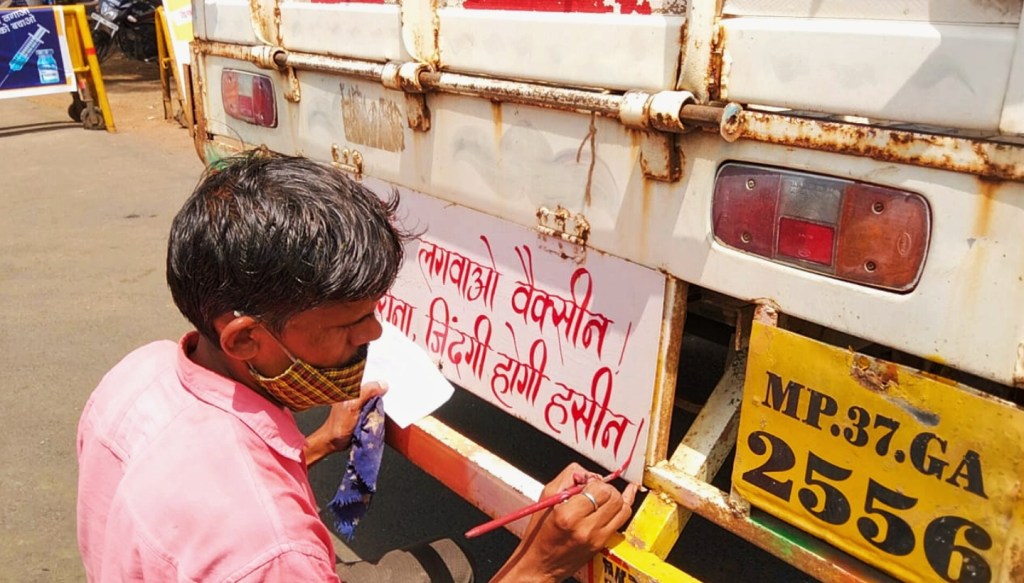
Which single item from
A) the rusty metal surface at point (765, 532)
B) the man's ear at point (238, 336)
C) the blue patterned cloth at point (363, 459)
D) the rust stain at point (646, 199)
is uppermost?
the rust stain at point (646, 199)

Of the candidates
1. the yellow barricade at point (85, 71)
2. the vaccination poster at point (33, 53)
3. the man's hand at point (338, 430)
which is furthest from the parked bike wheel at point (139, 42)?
→ the man's hand at point (338, 430)

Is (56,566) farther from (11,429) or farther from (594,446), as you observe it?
(594,446)

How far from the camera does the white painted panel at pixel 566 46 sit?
1577mm

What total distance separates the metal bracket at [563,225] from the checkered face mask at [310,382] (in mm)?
623

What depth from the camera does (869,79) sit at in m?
1.27

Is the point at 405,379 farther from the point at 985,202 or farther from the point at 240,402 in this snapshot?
the point at 985,202

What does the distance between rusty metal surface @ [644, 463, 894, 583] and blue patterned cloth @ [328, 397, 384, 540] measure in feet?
2.39

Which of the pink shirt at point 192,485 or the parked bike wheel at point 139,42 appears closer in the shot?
the pink shirt at point 192,485

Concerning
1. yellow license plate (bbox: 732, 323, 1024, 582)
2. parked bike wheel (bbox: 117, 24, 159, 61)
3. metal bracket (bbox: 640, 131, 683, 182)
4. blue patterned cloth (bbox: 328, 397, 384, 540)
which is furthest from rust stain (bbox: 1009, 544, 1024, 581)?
parked bike wheel (bbox: 117, 24, 159, 61)

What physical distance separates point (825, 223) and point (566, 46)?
0.66 meters

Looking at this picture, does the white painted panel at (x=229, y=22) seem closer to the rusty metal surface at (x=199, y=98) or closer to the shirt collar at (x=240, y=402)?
the rusty metal surface at (x=199, y=98)

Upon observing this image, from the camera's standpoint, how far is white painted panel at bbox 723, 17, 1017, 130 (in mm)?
1154

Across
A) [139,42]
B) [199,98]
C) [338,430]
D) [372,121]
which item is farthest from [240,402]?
[139,42]

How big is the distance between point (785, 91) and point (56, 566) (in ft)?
8.24
